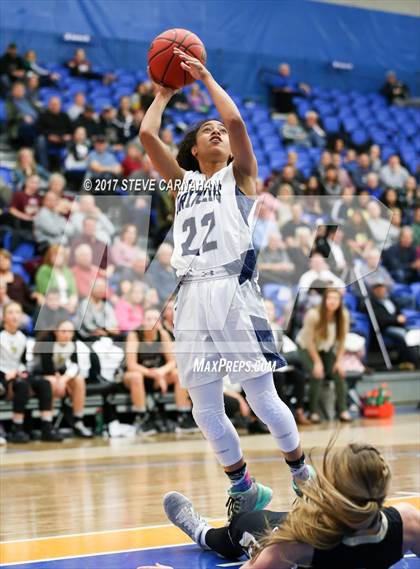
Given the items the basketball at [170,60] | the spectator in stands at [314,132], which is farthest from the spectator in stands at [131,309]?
the spectator in stands at [314,132]

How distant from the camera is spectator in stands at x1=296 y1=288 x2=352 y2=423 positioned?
10180 millimetres

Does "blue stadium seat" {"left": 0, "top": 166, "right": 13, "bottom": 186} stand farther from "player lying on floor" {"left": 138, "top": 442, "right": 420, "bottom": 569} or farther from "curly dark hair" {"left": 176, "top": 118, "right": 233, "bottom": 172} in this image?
"player lying on floor" {"left": 138, "top": 442, "right": 420, "bottom": 569}

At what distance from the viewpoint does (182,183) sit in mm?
4754

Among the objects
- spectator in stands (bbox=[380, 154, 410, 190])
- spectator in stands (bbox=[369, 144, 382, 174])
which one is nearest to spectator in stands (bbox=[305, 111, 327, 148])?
spectator in stands (bbox=[369, 144, 382, 174])

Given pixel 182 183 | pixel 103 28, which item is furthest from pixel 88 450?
pixel 103 28

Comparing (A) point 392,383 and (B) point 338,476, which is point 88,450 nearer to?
(A) point 392,383

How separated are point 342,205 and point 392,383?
7.30ft

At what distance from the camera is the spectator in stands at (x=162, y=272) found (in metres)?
9.69

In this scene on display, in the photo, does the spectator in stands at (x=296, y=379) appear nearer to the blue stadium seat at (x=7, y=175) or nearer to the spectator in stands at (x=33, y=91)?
the blue stadium seat at (x=7, y=175)

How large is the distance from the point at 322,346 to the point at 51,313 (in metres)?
2.71

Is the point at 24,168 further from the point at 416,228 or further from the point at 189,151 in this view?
the point at 189,151

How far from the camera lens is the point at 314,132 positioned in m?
16.0

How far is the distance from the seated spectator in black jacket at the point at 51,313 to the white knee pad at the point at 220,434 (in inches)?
193

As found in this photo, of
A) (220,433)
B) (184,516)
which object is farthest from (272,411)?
(184,516)
